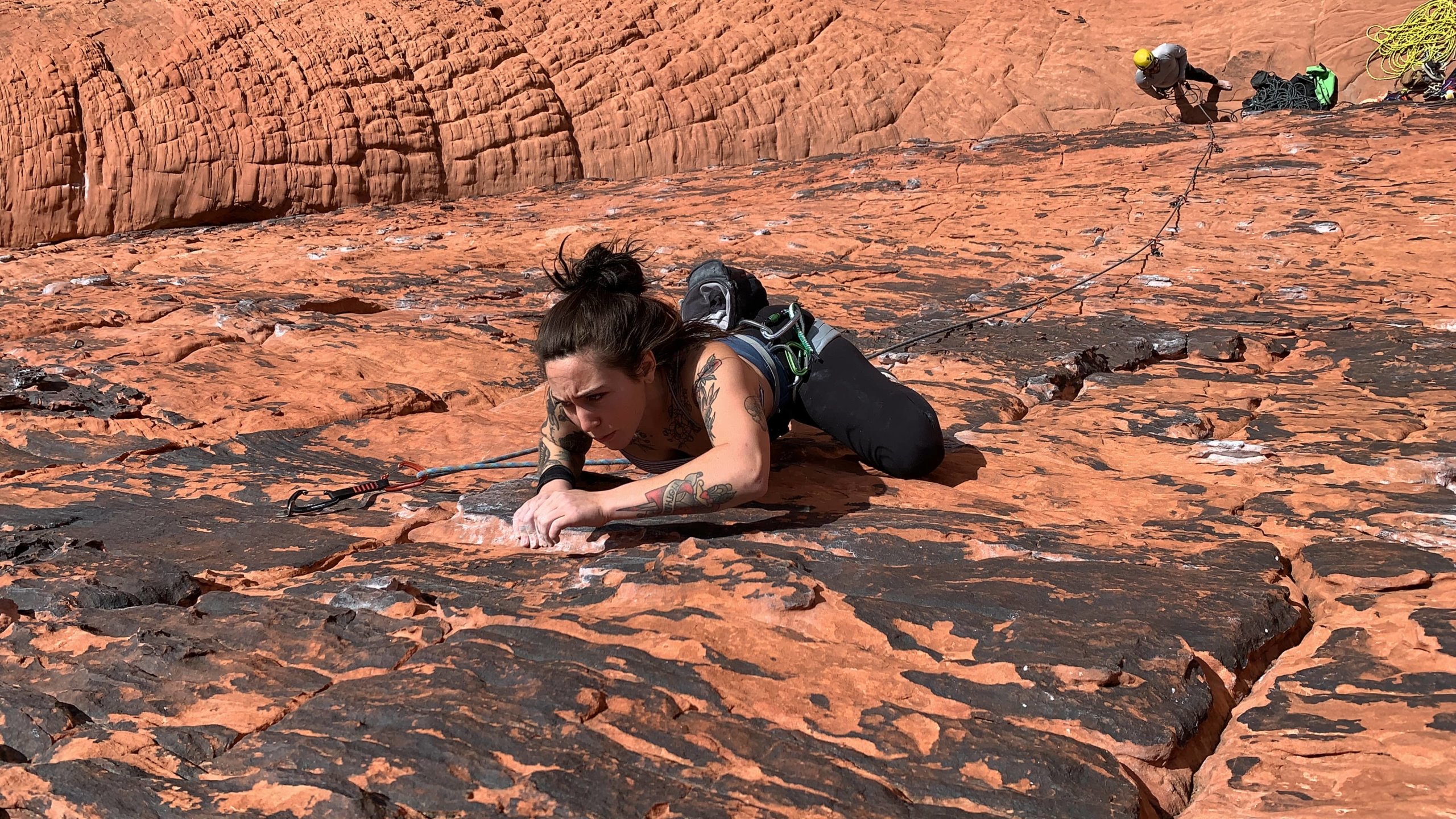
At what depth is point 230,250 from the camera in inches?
237

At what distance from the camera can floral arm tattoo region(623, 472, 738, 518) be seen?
7.14 ft

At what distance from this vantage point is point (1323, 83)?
7992mm

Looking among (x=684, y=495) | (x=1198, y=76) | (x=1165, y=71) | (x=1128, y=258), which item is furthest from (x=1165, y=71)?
(x=684, y=495)

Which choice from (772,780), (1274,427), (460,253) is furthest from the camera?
(460,253)

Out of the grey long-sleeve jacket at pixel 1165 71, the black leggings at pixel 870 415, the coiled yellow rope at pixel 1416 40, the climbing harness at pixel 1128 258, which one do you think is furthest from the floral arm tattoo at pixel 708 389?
the coiled yellow rope at pixel 1416 40

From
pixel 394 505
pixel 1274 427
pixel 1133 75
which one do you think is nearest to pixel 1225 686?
pixel 1274 427

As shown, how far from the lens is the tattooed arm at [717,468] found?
7.15 feet

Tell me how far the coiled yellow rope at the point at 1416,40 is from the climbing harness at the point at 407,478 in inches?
317

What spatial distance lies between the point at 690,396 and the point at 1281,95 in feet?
23.5

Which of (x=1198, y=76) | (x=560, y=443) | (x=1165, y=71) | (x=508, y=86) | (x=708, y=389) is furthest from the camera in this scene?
(x=1198, y=76)

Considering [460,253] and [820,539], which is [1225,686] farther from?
[460,253]

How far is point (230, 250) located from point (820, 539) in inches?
194

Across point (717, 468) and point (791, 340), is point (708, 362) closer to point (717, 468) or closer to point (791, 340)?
point (717, 468)

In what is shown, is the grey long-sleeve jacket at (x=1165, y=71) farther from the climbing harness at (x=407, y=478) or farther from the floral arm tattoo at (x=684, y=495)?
the floral arm tattoo at (x=684, y=495)
